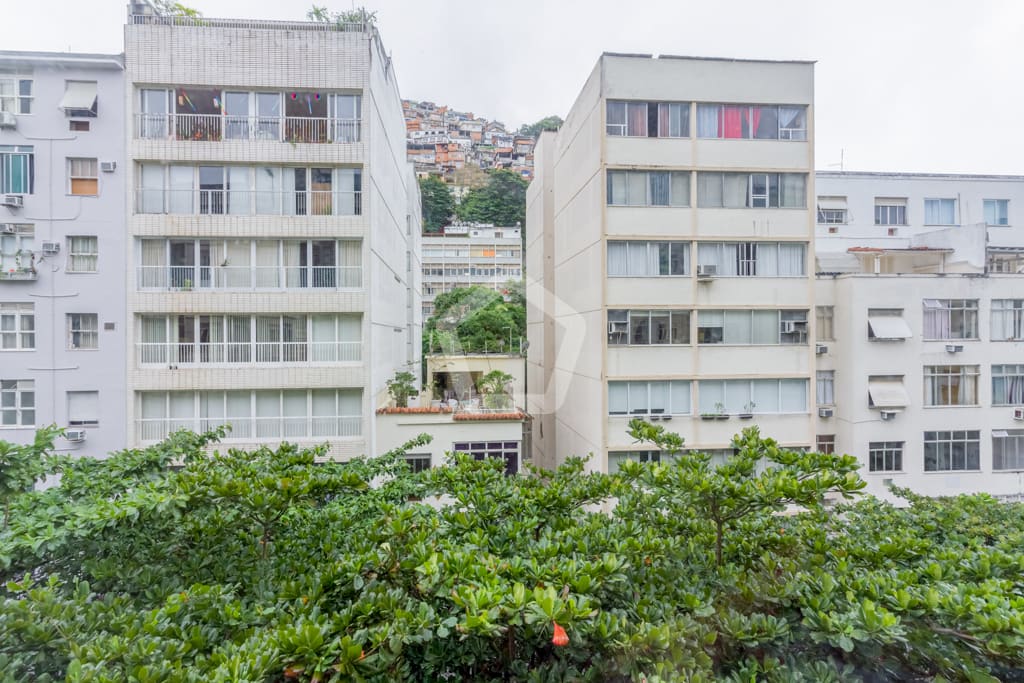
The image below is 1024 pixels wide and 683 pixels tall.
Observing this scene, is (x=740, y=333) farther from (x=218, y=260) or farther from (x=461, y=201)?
(x=461, y=201)

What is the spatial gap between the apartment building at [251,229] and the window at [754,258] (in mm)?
8705

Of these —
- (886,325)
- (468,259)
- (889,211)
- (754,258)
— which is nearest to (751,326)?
(754,258)

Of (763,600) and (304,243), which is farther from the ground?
(304,243)

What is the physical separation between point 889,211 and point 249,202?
A: 66.1 ft

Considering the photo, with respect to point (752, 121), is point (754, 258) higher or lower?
lower

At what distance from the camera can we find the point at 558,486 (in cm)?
480

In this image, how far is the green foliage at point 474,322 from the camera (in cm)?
2886

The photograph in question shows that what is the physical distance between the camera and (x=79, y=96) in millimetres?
12555

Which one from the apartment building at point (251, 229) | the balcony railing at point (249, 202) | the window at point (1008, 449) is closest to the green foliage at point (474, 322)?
the apartment building at point (251, 229)

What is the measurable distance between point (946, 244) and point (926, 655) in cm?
1793

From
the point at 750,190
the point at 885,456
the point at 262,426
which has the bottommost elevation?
the point at 885,456

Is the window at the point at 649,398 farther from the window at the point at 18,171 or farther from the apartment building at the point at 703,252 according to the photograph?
the window at the point at 18,171

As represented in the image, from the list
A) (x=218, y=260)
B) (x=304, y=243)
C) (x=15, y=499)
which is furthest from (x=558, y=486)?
(x=218, y=260)

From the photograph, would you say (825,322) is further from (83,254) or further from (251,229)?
(83,254)
